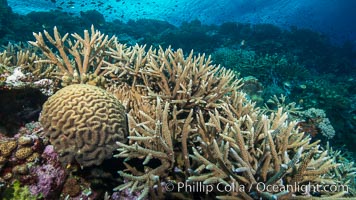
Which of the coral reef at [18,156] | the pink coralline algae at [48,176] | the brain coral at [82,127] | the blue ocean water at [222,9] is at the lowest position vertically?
the pink coralline algae at [48,176]

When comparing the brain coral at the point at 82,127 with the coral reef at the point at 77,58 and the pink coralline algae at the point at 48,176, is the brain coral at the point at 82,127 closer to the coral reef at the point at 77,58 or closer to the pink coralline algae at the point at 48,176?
the pink coralline algae at the point at 48,176

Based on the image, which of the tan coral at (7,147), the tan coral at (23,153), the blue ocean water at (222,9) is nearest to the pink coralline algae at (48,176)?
the tan coral at (23,153)

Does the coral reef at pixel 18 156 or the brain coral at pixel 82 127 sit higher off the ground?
the brain coral at pixel 82 127

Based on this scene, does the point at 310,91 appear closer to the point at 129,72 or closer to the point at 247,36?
the point at 129,72

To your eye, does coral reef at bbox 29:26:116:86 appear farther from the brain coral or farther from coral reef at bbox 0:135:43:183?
coral reef at bbox 0:135:43:183

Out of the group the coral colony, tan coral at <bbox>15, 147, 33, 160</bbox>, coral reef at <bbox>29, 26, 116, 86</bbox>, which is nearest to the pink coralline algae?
the coral colony

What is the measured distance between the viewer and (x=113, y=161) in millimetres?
3020

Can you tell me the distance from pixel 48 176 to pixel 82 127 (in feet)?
2.26

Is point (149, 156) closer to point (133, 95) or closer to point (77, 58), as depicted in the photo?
point (133, 95)

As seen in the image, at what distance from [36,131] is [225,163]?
7.82 feet

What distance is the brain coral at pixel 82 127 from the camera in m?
2.57

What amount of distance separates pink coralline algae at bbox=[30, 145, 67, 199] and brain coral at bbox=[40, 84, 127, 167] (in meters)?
0.20

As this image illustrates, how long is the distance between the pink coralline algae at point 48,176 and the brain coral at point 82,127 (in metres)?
0.20

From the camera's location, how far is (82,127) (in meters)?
2.62
